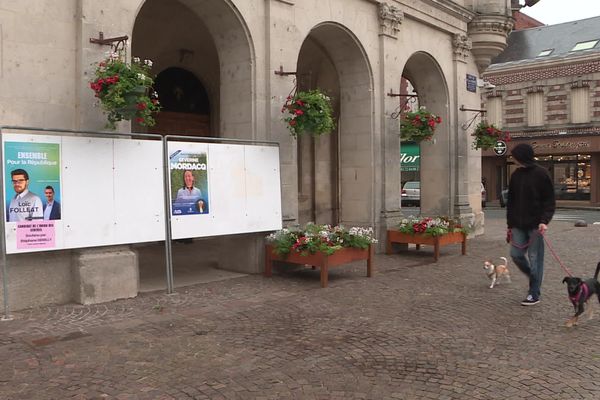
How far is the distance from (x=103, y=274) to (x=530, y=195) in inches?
212

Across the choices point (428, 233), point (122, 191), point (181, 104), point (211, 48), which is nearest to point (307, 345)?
point (122, 191)

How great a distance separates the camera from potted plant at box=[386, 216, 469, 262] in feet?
35.3

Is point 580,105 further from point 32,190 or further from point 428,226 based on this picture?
point 32,190

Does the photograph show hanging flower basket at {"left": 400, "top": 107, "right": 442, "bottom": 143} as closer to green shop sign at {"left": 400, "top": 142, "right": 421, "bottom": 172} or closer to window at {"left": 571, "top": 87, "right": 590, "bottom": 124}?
window at {"left": 571, "top": 87, "right": 590, "bottom": 124}

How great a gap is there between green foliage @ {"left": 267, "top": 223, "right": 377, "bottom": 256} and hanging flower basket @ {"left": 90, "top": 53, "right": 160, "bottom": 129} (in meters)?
2.93

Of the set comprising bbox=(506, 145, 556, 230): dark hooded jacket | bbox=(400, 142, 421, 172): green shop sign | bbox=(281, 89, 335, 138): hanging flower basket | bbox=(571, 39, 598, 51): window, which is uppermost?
bbox=(571, 39, 598, 51): window

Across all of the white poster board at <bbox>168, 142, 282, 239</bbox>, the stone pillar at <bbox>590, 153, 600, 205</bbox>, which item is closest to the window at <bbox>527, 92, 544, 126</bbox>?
the stone pillar at <bbox>590, 153, 600, 205</bbox>

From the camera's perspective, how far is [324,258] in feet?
26.7

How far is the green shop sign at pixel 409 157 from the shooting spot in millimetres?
A: 39219

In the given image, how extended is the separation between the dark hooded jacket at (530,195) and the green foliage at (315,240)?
2.39 metres

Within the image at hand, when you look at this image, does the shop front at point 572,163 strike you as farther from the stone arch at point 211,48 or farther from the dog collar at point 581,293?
the dog collar at point 581,293

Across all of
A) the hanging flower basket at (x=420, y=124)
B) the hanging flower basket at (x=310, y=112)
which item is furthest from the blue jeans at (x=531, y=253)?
the hanging flower basket at (x=420, y=124)

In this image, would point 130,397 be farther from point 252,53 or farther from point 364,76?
point 364,76

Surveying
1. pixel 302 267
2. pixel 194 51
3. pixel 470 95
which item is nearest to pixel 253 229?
pixel 302 267
